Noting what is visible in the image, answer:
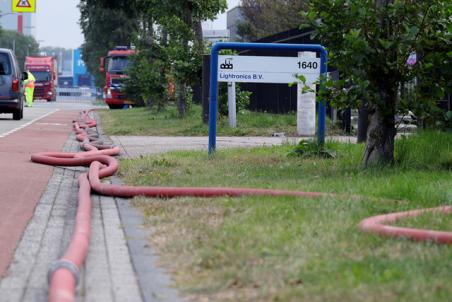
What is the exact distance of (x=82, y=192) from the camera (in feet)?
26.3

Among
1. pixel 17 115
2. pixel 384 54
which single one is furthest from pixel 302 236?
pixel 17 115

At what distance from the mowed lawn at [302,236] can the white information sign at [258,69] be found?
2385mm

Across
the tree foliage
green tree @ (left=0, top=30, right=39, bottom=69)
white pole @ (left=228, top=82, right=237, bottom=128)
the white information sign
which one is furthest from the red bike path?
green tree @ (left=0, top=30, right=39, bottom=69)

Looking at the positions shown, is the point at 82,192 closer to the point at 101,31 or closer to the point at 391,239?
the point at 391,239

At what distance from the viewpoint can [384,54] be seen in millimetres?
9148

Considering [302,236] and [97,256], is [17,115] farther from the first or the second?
[302,236]

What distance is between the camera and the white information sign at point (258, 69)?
1226cm

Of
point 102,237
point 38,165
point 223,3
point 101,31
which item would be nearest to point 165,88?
point 223,3

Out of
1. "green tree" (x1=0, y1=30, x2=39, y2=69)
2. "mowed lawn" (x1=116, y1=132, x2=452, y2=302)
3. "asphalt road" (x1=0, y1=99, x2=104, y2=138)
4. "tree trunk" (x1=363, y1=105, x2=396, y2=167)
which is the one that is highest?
"green tree" (x1=0, y1=30, x2=39, y2=69)

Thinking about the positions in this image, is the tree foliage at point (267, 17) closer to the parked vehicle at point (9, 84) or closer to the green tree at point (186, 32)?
the green tree at point (186, 32)

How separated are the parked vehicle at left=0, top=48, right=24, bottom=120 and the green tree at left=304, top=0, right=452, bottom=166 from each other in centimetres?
1648

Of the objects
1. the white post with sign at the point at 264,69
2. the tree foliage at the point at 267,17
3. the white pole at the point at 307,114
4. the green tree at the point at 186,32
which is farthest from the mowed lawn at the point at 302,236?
the tree foliage at the point at 267,17

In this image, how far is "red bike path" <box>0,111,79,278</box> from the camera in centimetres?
641

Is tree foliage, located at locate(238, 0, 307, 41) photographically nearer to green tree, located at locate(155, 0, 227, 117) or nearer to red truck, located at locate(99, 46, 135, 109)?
red truck, located at locate(99, 46, 135, 109)
